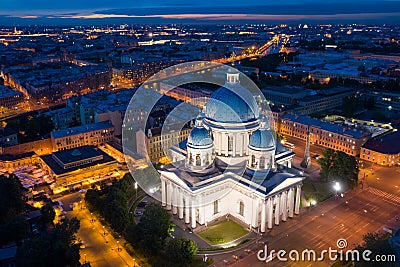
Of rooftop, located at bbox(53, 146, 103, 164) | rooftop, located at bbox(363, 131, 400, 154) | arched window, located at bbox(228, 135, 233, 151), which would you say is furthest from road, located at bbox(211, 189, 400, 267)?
rooftop, located at bbox(53, 146, 103, 164)

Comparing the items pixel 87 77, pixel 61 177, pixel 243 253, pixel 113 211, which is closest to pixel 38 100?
pixel 87 77

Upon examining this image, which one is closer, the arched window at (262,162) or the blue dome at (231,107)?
the arched window at (262,162)

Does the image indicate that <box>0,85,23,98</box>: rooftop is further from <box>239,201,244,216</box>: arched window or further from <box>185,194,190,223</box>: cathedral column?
<box>239,201,244,216</box>: arched window

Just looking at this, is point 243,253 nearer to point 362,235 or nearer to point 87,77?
point 362,235

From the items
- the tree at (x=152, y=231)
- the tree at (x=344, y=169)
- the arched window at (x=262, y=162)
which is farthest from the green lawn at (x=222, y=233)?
the tree at (x=344, y=169)

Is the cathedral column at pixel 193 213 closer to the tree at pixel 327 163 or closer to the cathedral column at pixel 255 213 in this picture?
the cathedral column at pixel 255 213

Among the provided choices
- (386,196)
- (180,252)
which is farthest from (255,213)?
(386,196)
